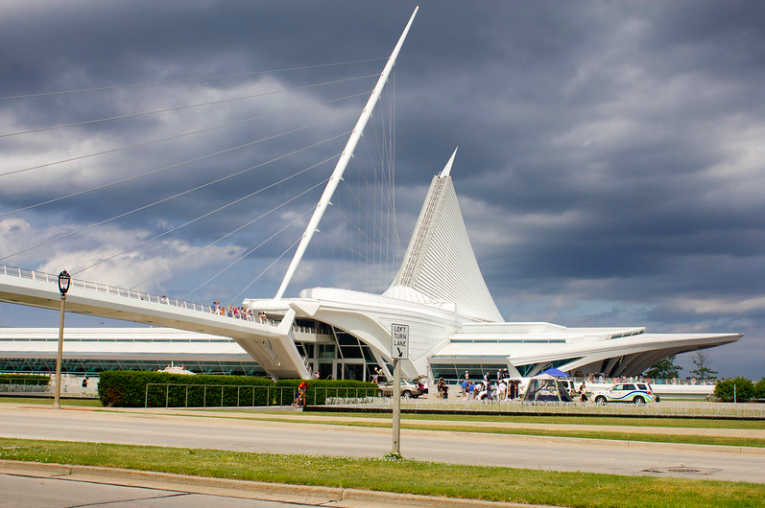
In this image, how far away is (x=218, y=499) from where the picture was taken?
28.2 ft

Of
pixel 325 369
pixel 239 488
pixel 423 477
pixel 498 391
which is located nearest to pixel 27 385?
pixel 498 391

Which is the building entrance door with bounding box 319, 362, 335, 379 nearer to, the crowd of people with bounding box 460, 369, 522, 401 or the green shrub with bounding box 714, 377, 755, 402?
the crowd of people with bounding box 460, 369, 522, 401

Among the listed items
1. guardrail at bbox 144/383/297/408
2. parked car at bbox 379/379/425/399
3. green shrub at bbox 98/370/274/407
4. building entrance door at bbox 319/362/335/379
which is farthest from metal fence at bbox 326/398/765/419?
building entrance door at bbox 319/362/335/379

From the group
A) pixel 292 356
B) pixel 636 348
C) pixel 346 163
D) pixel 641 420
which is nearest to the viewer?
pixel 641 420

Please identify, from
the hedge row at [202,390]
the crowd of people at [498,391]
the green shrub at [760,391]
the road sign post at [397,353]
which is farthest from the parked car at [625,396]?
the road sign post at [397,353]

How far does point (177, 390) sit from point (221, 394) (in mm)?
2628

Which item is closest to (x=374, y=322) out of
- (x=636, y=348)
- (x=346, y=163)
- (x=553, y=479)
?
(x=346, y=163)

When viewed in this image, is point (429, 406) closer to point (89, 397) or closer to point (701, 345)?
point (89, 397)

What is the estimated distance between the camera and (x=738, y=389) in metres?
42.0

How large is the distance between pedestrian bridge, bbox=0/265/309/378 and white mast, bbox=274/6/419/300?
3736 millimetres

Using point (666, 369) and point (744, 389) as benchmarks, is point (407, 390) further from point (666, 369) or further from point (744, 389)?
point (666, 369)

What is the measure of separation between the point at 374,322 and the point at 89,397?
26362mm

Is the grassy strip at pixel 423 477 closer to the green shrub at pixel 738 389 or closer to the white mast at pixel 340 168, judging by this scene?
the green shrub at pixel 738 389

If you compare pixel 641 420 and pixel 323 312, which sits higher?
pixel 323 312
